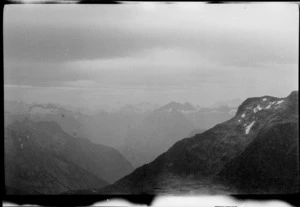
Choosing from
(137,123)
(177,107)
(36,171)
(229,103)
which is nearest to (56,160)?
(36,171)

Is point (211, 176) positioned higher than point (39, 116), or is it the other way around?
point (39, 116)

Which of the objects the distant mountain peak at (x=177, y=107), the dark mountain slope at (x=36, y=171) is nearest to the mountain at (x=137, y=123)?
the distant mountain peak at (x=177, y=107)

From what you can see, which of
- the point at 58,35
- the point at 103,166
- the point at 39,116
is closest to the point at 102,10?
the point at 58,35

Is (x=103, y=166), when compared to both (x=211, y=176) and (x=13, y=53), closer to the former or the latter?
(x=211, y=176)

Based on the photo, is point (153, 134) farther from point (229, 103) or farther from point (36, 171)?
point (36, 171)

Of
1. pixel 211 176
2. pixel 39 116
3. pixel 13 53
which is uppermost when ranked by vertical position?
pixel 13 53

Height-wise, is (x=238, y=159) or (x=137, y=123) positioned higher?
(x=137, y=123)
